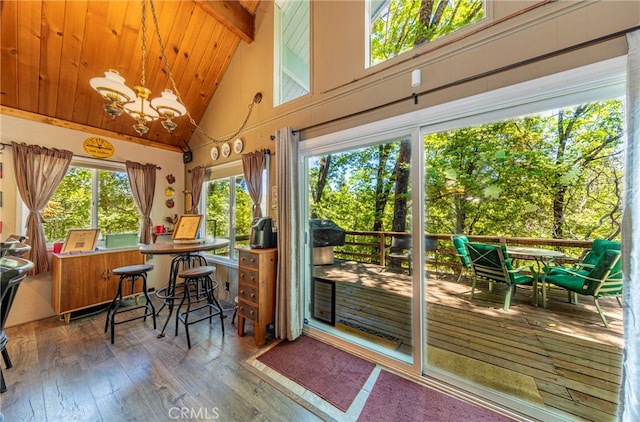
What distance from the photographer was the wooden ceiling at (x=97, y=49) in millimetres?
2516

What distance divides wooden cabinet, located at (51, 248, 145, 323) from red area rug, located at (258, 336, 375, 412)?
2592 mm

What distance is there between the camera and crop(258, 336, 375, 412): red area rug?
179 centimetres

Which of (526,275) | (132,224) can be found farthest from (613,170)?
(132,224)

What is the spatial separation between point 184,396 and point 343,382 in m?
1.22

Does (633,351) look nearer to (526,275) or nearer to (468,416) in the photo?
(468,416)

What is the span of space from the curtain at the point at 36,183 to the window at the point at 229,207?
1.82 meters

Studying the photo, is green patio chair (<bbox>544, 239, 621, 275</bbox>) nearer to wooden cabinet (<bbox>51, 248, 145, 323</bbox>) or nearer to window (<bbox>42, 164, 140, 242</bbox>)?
wooden cabinet (<bbox>51, 248, 145, 323</bbox>)

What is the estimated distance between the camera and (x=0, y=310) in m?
1.24

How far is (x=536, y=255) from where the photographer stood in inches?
82.7

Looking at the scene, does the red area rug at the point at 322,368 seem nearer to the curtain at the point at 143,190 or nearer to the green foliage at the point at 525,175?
the green foliage at the point at 525,175

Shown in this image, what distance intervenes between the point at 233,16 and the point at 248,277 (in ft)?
11.2

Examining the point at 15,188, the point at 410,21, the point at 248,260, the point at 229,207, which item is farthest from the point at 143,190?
the point at 410,21

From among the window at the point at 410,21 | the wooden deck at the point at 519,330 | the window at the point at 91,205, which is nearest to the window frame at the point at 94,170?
the window at the point at 91,205

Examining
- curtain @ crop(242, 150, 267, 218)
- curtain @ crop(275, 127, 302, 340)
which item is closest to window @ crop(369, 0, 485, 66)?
curtain @ crop(275, 127, 302, 340)
